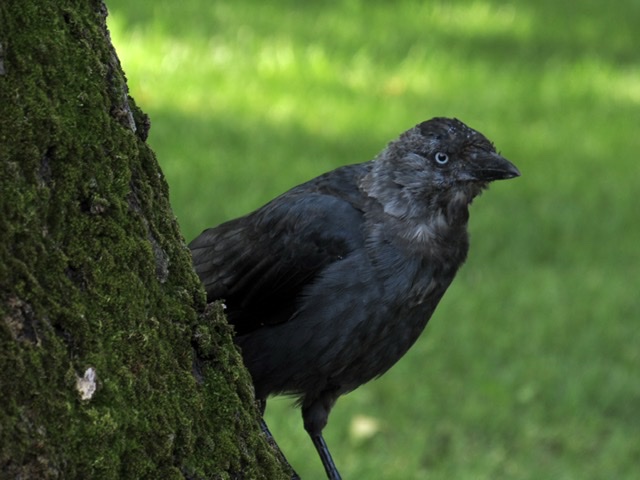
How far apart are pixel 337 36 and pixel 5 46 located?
9.05m

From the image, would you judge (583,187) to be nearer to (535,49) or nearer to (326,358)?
(535,49)

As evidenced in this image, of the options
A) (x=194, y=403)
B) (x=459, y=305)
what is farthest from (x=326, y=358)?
(x=459, y=305)

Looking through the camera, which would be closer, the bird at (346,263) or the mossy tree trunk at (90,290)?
the mossy tree trunk at (90,290)

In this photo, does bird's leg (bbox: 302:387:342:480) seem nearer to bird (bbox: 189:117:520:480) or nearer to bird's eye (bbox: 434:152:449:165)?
bird (bbox: 189:117:520:480)

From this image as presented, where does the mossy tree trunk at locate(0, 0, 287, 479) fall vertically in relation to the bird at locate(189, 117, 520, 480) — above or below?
below

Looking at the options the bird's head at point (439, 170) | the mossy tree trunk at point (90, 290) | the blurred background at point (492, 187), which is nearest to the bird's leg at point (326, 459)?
the bird's head at point (439, 170)

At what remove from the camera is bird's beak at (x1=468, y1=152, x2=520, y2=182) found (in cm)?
396

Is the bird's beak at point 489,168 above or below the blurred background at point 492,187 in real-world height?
below

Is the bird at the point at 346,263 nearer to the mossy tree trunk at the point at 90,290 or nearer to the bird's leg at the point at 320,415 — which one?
the bird's leg at the point at 320,415

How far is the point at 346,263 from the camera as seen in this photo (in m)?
3.77

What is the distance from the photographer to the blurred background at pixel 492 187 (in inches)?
230

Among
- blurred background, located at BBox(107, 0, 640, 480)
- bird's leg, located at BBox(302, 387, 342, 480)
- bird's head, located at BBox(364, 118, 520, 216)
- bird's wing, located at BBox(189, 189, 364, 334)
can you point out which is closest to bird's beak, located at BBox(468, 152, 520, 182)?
bird's head, located at BBox(364, 118, 520, 216)

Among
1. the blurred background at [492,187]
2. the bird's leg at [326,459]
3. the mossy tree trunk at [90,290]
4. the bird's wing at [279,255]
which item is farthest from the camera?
the blurred background at [492,187]

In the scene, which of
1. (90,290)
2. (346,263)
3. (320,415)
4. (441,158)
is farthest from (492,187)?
(90,290)
